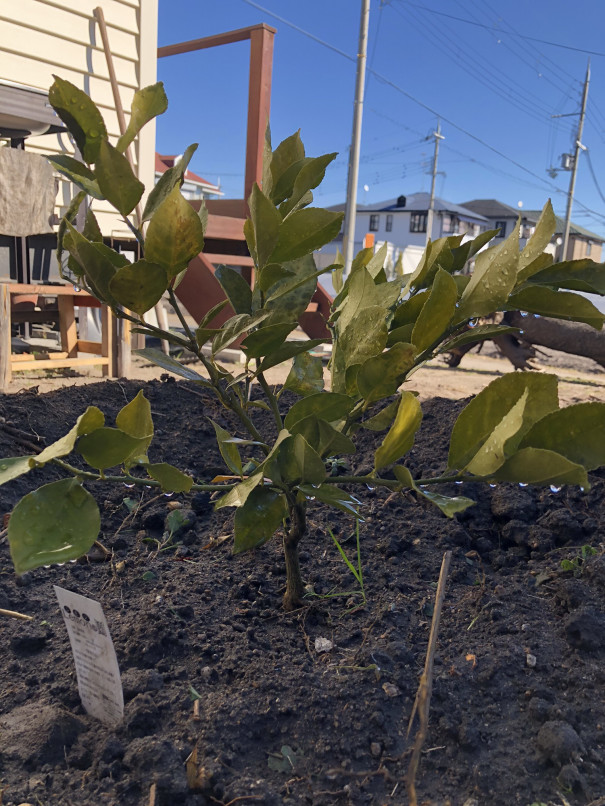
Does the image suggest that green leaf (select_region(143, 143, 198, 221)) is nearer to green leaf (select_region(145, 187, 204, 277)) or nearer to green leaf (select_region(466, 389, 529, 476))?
green leaf (select_region(145, 187, 204, 277))

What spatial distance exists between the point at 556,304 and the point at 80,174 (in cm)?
73

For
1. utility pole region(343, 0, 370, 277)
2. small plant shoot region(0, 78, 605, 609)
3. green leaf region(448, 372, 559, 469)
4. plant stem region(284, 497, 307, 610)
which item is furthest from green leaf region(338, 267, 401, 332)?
utility pole region(343, 0, 370, 277)

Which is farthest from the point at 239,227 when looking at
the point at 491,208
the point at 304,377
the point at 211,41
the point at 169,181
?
the point at 491,208

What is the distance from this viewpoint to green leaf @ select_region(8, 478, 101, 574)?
0.76 m

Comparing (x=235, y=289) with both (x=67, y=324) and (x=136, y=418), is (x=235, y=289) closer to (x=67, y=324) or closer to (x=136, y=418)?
(x=136, y=418)

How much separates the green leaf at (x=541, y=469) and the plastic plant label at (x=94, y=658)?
2.06 ft

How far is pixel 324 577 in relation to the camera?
1.56 m

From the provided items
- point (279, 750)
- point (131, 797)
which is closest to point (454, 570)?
point (279, 750)

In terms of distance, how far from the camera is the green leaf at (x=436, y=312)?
90 cm

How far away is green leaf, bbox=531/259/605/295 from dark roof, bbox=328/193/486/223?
46144 millimetres

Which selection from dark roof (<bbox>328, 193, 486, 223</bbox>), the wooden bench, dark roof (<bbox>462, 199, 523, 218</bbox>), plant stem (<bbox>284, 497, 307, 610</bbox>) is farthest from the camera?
dark roof (<bbox>462, 199, 523, 218</bbox>)

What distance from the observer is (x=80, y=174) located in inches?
39.1

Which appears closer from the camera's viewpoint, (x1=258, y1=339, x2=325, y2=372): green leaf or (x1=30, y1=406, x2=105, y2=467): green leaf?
(x1=30, y1=406, x2=105, y2=467): green leaf

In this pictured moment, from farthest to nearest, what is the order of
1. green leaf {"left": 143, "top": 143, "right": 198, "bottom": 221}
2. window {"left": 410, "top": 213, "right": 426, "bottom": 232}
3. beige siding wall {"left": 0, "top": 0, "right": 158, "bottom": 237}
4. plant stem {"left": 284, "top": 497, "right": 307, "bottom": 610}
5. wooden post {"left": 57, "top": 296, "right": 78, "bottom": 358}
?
window {"left": 410, "top": 213, "right": 426, "bottom": 232}, beige siding wall {"left": 0, "top": 0, "right": 158, "bottom": 237}, wooden post {"left": 57, "top": 296, "right": 78, "bottom": 358}, plant stem {"left": 284, "top": 497, "right": 307, "bottom": 610}, green leaf {"left": 143, "top": 143, "right": 198, "bottom": 221}
